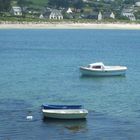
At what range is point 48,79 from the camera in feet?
211

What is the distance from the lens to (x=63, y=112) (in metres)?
42.1

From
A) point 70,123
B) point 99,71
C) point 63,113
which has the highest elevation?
point 63,113

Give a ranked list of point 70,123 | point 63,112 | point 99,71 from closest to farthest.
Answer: point 70,123, point 63,112, point 99,71

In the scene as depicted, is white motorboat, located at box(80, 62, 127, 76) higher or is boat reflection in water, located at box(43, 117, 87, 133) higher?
boat reflection in water, located at box(43, 117, 87, 133)

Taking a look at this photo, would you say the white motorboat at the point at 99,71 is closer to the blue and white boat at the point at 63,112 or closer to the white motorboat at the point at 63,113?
the blue and white boat at the point at 63,112

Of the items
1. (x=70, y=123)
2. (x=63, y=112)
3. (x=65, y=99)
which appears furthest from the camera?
(x=65, y=99)

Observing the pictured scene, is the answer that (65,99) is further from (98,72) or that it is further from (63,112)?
(98,72)

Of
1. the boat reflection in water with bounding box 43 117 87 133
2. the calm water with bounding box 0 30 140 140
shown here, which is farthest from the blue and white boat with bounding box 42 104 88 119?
the calm water with bounding box 0 30 140 140

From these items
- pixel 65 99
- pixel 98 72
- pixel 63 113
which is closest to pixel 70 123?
pixel 63 113

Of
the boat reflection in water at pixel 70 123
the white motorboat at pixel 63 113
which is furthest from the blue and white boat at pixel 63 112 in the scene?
the boat reflection in water at pixel 70 123

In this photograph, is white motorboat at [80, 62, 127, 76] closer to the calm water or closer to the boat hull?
the boat hull

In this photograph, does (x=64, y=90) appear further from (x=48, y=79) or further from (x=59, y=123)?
(x=59, y=123)

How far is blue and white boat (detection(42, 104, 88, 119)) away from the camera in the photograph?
42.2 meters

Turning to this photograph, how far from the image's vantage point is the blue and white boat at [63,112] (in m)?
42.2
